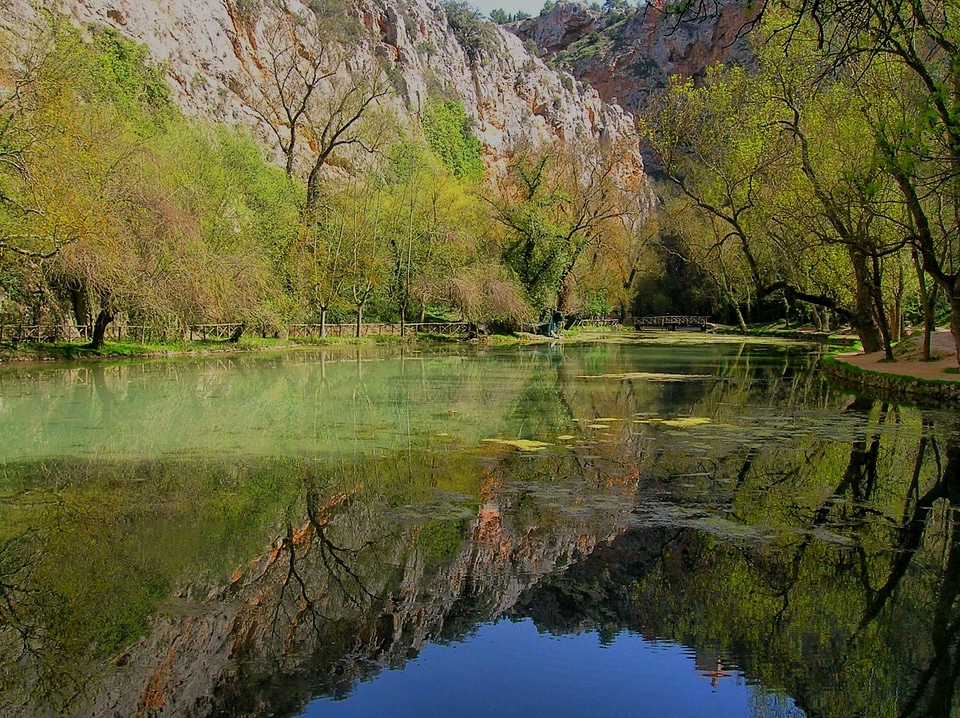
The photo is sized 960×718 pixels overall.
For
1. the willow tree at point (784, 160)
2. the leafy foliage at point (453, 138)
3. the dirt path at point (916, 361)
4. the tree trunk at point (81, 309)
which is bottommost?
the dirt path at point (916, 361)

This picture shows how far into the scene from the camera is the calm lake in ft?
15.4

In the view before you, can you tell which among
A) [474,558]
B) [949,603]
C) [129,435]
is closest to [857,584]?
[949,603]

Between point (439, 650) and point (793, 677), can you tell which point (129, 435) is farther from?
point (793, 677)

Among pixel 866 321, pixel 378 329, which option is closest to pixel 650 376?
pixel 866 321

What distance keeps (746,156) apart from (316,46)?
5076 centimetres

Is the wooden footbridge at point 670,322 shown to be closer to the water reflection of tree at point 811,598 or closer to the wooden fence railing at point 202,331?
the wooden fence railing at point 202,331

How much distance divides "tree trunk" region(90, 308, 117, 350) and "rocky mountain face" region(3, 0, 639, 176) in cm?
2158

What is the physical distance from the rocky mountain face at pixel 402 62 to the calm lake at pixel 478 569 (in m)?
41.5

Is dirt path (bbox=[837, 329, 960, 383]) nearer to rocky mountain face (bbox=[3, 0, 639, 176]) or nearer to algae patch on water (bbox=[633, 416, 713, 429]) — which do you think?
algae patch on water (bbox=[633, 416, 713, 429])

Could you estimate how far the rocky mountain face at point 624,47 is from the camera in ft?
390

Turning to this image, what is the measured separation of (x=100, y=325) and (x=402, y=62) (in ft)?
225

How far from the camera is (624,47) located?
449 ft

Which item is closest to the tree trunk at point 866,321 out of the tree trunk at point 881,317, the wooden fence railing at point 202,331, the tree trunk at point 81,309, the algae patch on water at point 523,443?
the tree trunk at point 881,317

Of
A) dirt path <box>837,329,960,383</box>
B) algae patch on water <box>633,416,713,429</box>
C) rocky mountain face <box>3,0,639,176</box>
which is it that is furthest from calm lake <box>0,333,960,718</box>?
rocky mountain face <box>3,0,639,176</box>
